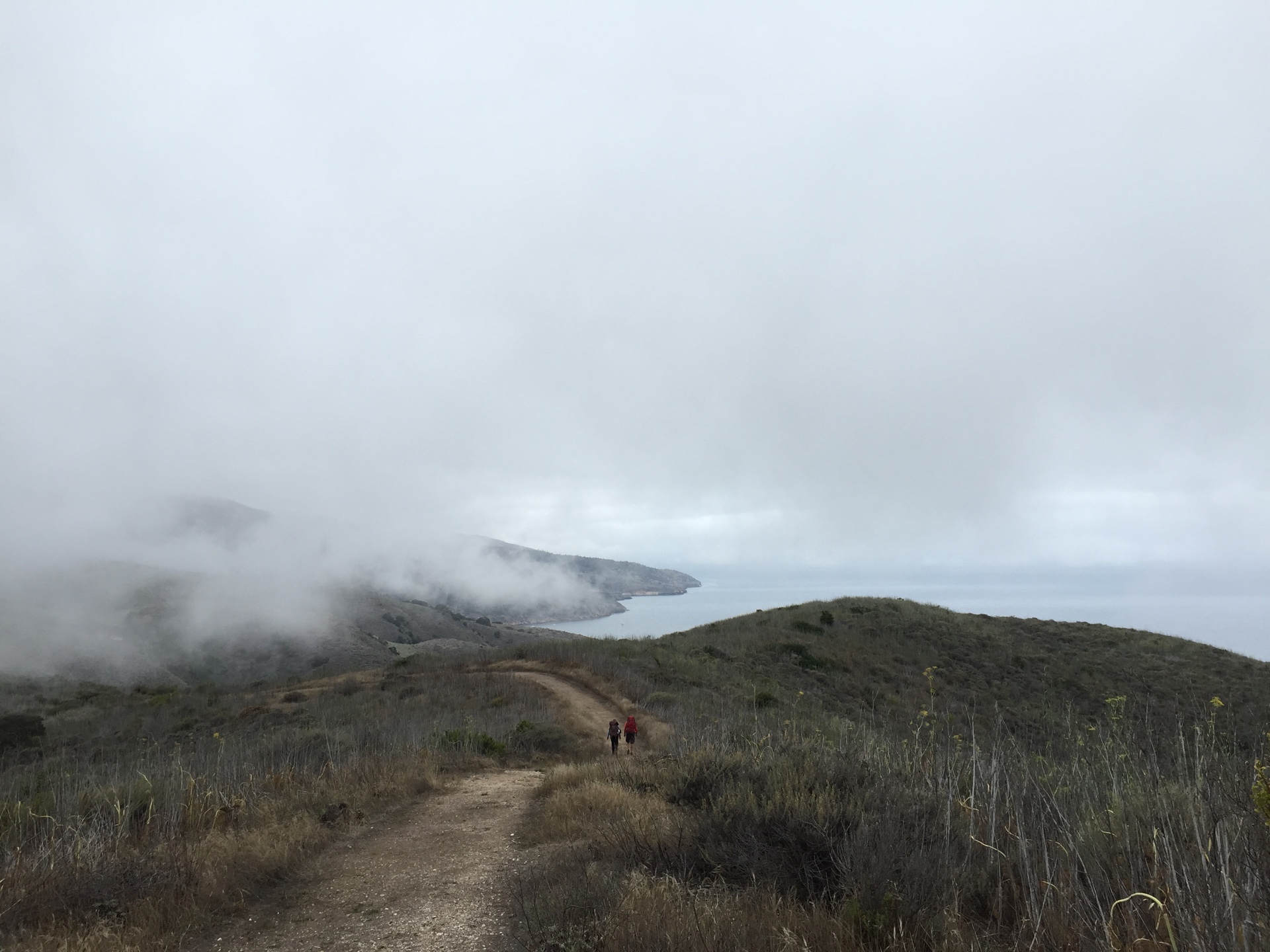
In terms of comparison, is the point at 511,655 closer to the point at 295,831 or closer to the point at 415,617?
the point at 295,831

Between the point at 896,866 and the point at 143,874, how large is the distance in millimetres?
6149

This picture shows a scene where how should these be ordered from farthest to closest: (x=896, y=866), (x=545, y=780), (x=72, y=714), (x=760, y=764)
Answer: (x=72, y=714) < (x=545, y=780) < (x=760, y=764) < (x=896, y=866)

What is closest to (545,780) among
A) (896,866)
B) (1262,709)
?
(896,866)

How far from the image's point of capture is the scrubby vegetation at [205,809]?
5.08 metres

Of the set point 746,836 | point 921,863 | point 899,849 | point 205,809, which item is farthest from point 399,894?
point 921,863

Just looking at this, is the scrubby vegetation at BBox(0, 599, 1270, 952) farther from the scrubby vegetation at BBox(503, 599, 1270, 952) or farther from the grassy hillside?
the grassy hillside

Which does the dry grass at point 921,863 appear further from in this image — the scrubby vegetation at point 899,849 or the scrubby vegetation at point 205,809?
the scrubby vegetation at point 205,809

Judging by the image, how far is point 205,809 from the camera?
757 centimetres

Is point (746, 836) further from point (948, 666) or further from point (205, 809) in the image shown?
point (948, 666)

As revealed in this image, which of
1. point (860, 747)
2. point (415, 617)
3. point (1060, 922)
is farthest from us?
point (415, 617)

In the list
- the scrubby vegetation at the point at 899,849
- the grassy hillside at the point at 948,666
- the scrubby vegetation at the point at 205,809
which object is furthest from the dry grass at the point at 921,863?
the grassy hillside at the point at 948,666

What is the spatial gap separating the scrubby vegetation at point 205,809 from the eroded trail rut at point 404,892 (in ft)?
1.22

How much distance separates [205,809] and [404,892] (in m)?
3.23

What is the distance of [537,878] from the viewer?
5.43 m
